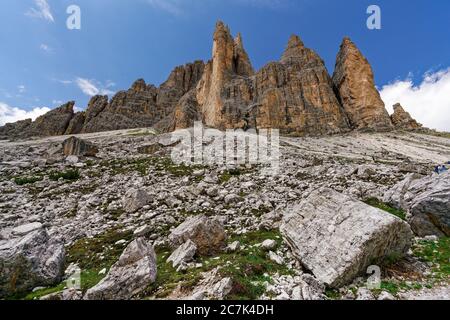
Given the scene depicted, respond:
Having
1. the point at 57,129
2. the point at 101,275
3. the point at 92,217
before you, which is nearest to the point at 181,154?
the point at 92,217

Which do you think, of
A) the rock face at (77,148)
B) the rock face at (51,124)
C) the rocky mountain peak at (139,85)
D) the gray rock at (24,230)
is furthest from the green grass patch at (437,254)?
the rocky mountain peak at (139,85)

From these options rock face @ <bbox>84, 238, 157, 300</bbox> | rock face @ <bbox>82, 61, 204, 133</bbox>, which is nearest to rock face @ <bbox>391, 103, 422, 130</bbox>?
rock face @ <bbox>82, 61, 204, 133</bbox>

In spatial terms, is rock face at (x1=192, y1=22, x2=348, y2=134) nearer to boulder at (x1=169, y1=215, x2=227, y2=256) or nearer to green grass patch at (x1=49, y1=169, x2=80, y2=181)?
green grass patch at (x1=49, y1=169, x2=80, y2=181)

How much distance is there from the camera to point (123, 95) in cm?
13500

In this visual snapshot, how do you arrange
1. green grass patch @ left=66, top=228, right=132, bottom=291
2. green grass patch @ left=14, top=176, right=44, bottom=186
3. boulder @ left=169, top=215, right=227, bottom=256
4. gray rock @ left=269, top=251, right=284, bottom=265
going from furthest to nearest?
green grass patch @ left=14, top=176, right=44, bottom=186 < boulder @ left=169, top=215, right=227, bottom=256 < green grass patch @ left=66, top=228, right=132, bottom=291 < gray rock @ left=269, top=251, right=284, bottom=265

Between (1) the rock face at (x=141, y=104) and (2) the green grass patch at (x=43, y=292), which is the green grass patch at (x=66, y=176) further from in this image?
(1) the rock face at (x=141, y=104)

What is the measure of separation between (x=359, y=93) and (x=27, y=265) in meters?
99.5

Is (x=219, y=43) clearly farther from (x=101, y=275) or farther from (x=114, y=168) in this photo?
(x=101, y=275)

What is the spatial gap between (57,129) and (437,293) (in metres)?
138

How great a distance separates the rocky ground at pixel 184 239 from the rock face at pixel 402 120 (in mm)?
71190

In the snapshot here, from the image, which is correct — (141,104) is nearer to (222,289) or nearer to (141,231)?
(141,231)

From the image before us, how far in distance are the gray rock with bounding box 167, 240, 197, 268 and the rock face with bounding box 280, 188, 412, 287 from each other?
366 cm

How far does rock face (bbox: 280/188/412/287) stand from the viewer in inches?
275

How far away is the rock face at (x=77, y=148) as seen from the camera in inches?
1401
